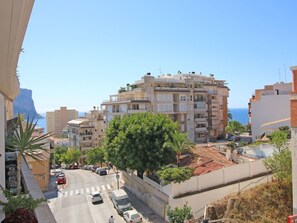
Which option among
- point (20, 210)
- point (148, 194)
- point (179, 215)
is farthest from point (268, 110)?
point (20, 210)

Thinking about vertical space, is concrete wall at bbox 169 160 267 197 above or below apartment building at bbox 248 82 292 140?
below

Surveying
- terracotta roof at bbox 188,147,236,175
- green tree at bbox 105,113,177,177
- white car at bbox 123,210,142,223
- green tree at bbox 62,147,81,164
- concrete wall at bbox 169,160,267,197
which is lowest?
green tree at bbox 62,147,81,164

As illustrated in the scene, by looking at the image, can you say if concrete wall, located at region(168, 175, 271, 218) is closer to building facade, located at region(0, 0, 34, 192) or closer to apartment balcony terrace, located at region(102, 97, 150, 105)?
building facade, located at region(0, 0, 34, 192)

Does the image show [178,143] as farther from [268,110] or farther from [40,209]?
[268,110]

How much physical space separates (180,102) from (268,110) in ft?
47.4

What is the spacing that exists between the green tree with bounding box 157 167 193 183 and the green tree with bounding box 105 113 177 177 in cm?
370

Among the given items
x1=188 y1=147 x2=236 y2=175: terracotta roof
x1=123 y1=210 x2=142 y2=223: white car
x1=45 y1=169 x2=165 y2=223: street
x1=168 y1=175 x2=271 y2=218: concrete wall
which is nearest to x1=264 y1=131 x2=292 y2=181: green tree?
x1=168 y1=175 x2=271 y2=218: concrete wall

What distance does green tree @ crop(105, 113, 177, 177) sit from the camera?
28.0m

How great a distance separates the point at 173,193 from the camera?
75.9 ft

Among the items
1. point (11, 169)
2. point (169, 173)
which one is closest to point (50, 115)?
point (169, 173)

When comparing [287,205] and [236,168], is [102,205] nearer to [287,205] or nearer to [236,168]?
[236,168]

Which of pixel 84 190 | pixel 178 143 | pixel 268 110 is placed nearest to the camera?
pixel 178 143

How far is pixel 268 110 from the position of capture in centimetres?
4781

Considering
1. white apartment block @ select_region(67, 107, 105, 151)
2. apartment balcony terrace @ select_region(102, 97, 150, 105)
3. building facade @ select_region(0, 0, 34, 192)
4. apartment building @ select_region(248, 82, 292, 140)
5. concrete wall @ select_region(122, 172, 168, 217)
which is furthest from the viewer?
white apartment block @ select_region(67, 107, 105, 151)
